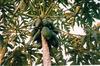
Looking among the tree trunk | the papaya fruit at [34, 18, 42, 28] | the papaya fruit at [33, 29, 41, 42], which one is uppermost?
the papaya fruit at [34, 18, 42, 28]

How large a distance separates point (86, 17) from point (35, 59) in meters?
2.45

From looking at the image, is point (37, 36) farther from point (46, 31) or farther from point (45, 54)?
point (45, 54)

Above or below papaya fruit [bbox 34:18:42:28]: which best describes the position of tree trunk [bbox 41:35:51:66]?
below

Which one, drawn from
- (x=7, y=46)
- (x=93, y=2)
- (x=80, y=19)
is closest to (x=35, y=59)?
(x=7, y=46)

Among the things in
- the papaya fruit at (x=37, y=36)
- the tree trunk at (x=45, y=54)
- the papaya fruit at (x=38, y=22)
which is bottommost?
the tree trunk at (x=45, y=54)

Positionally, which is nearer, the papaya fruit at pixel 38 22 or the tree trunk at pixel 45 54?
the tree trunk at pixel 45 54

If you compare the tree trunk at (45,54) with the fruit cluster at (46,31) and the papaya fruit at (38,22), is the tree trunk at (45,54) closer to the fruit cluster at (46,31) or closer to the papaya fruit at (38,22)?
the fruit cluster at (46,31)

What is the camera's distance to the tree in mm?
9633

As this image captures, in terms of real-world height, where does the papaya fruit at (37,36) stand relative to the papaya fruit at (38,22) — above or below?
below

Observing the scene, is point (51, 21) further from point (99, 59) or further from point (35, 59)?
point (99, 59)

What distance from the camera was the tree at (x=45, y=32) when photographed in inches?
379

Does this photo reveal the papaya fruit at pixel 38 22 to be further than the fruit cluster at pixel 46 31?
Yes

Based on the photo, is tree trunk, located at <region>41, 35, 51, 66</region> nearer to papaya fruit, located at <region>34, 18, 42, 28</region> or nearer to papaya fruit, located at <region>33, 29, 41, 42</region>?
papaya fruit, located at <region>33, 29, 41, 42</region>

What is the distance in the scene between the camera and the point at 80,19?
10.1 meters
